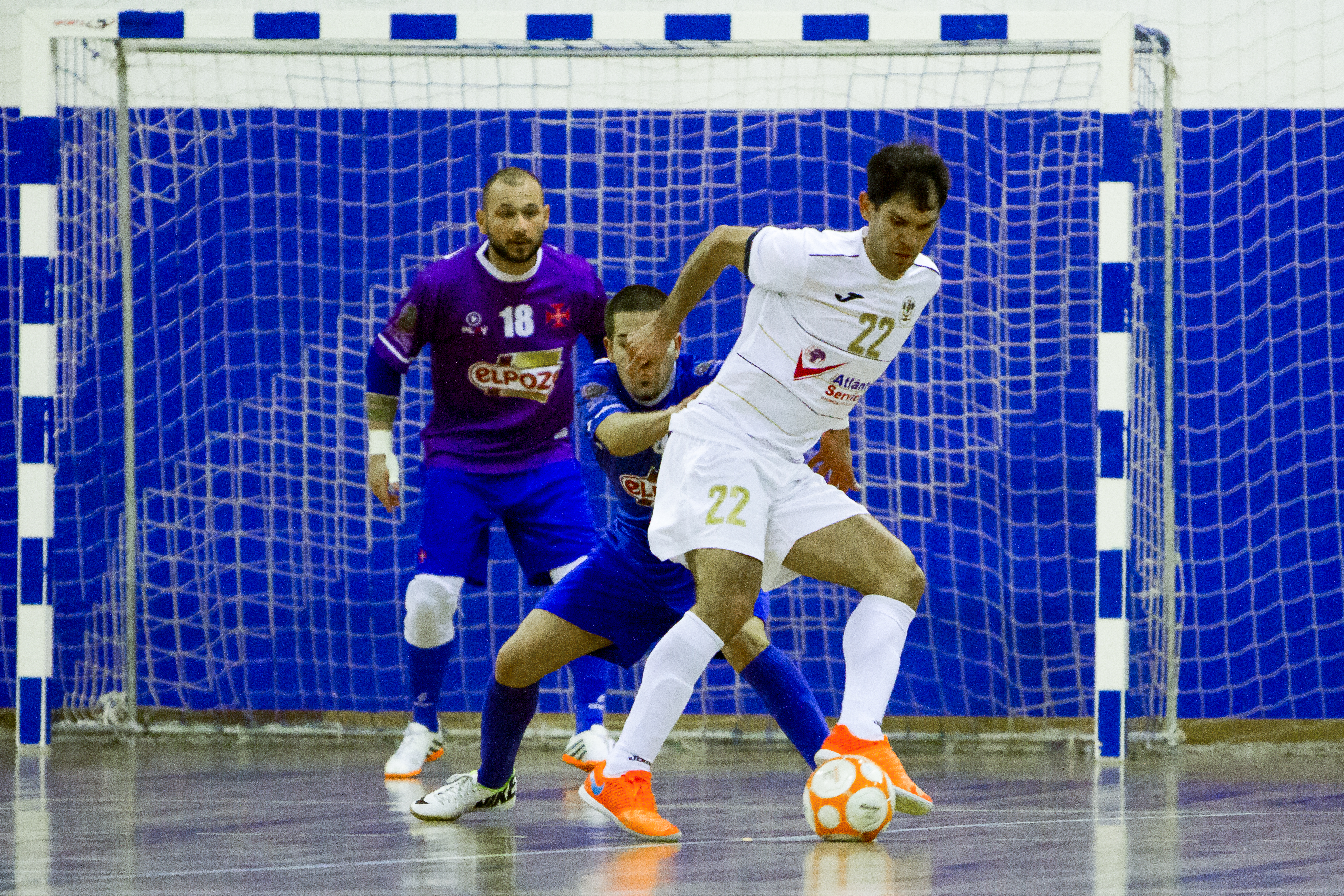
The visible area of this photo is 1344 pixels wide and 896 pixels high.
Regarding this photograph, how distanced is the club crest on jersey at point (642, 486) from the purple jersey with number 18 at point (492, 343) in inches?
48.9

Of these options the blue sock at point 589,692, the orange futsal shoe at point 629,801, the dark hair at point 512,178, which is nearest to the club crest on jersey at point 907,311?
the orange futsal shoe at point 629,801

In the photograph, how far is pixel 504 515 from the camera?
16.4ft

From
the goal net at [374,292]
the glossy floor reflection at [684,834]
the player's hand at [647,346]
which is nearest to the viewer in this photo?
the glossy floor reflection at [684,834]

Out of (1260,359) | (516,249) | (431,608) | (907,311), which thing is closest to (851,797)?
(907,311)

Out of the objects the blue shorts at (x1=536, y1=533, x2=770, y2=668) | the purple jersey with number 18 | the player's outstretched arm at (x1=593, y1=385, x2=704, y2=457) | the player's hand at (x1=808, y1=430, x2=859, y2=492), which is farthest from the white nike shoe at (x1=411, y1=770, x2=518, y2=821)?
the purple jersey with number 18

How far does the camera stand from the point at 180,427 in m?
6.46

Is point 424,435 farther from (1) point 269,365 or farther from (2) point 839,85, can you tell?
(2) point 839,85

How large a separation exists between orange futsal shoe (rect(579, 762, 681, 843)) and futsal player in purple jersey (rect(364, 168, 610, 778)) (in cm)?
155

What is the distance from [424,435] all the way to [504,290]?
1.82 feet

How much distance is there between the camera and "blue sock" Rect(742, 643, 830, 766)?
3.64 metres

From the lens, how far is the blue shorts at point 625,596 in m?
3.60

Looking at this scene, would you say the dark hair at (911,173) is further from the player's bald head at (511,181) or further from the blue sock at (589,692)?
the blue sock at (589,692)

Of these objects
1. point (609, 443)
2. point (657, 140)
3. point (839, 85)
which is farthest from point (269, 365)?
point (609, 443)

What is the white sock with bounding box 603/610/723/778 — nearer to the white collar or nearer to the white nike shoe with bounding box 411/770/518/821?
the white nike shoe with bounding box 411/770/518/821
